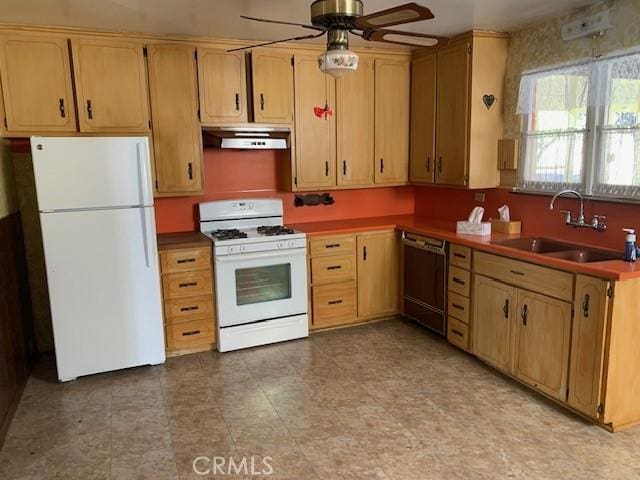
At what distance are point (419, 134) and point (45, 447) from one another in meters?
3.73

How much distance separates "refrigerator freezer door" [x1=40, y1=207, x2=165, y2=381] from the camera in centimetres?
322

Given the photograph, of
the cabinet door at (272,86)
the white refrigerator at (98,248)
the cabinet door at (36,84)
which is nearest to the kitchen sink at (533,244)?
the cabinet door at (272,86)

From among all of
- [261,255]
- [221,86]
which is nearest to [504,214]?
[261,255]

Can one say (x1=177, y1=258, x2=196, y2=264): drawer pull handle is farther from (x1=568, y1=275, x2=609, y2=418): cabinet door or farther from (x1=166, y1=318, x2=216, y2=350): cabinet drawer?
(x1=568, y1=275, x2=609, y2=418): cabinet door

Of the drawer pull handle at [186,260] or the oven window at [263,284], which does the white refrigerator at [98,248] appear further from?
the oven window at [263,284]

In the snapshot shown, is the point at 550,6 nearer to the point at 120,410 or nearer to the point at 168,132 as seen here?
the point at 168,132

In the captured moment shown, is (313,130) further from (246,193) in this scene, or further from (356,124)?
(246,193)

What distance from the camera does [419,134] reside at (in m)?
4.51

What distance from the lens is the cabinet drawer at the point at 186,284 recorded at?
3668 mm

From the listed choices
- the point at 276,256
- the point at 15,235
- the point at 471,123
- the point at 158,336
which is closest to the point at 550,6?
the point at 471,123

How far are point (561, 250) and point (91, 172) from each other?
3.27 meters

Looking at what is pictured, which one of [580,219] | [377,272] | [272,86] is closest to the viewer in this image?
[580,219]

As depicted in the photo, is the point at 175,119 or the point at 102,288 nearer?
the point at 102,288

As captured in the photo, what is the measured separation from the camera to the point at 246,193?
4398mm
